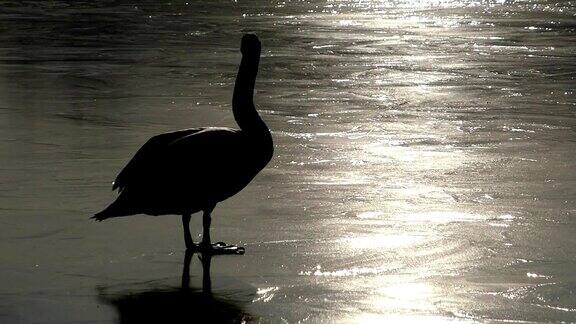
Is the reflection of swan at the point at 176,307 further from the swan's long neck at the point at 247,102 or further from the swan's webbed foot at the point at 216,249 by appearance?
the swan's long neck at the point at 247,102

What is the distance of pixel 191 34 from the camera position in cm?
2436

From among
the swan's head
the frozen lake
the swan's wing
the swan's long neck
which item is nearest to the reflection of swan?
the frozen lake

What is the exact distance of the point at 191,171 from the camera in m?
6.90

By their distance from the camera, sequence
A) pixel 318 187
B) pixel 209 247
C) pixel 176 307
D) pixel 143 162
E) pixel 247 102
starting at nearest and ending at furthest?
pixel 176 307
pixel 143 162
pixel 209 247
pixel 247 102
pixel 318 187

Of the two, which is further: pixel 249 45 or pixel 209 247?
pixel 249 45

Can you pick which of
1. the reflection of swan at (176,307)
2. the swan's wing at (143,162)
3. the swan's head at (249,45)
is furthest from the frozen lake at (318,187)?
the swan's head at (249,45)

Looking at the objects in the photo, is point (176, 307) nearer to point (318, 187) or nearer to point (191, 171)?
point (191, 171)

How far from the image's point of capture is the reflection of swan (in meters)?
5.89

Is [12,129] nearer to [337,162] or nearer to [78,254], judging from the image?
[337,162]

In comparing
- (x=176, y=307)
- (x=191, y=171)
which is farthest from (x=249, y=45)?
(x=176, y=307)

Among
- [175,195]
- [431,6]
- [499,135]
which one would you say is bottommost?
[431,6]

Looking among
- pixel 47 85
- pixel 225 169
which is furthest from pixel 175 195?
pixel 47 85

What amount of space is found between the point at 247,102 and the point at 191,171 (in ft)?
2.08

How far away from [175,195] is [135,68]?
11.0 m
